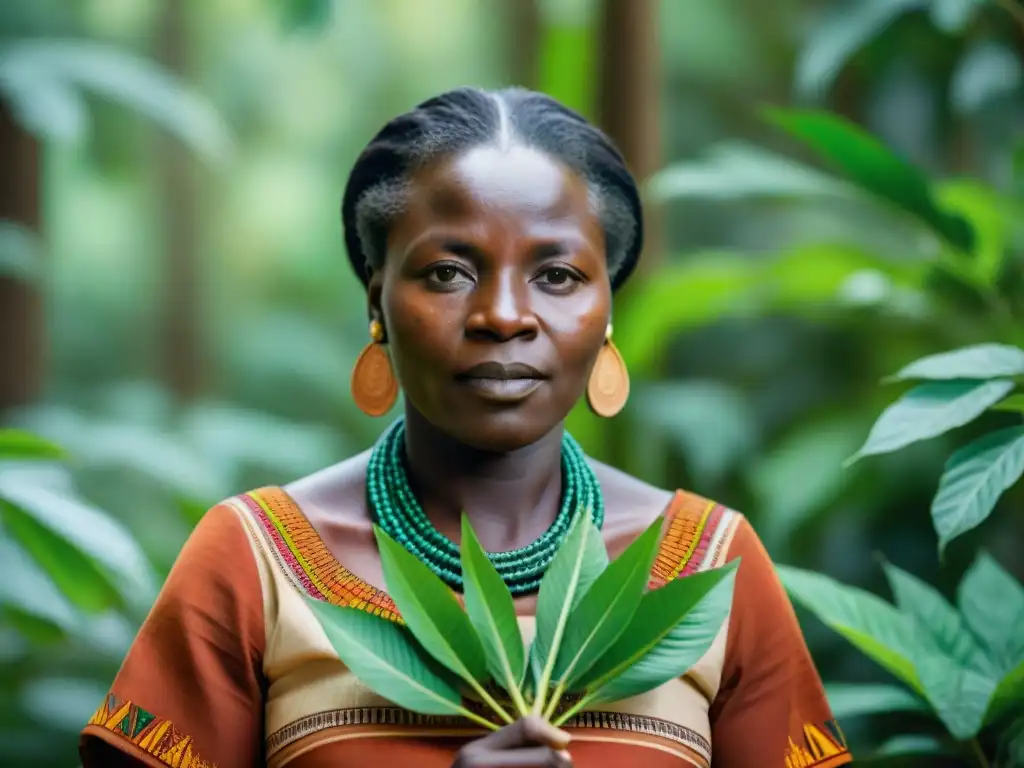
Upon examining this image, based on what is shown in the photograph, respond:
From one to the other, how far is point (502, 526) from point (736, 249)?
120 inches

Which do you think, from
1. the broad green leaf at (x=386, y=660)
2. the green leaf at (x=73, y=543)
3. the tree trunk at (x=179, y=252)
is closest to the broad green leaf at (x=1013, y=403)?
the broad green leaf at (x=386, y=660)

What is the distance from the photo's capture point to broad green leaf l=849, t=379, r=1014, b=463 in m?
1.45

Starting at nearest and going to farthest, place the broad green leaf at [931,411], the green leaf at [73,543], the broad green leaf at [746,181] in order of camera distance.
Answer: the broad green leaf at [931,411]
the green leaf at [73,543]
the broad green leaf at [746,181]

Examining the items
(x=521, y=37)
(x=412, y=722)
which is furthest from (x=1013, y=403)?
(x=521, y=37)

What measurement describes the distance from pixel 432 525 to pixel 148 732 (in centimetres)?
32

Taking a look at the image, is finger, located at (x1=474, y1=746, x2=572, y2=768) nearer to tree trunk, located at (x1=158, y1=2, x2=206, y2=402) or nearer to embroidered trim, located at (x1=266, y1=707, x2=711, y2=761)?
embroidered trim, located at (x1=266, y1=707, x2=711, y2=761)

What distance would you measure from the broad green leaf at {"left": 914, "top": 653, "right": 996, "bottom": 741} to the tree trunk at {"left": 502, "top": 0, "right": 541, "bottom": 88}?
2.50 metres

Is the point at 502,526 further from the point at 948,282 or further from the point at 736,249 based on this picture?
the point at 736,249

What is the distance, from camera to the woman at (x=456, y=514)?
1.25 metres

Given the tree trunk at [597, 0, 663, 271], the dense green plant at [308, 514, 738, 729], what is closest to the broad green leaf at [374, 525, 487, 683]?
the dense green plant at [308, 514, 738, 729]

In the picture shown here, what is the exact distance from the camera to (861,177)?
6.22 feet

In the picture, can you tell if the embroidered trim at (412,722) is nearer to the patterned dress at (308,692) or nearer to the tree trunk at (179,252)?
the patterned dress at (308,692)

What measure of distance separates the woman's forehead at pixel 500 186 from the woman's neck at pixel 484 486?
0.22m

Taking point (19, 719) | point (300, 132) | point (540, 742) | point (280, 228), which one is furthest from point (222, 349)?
point (540, 742)
